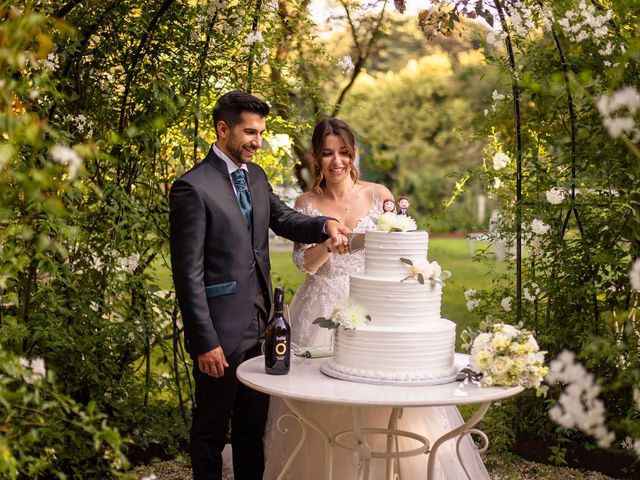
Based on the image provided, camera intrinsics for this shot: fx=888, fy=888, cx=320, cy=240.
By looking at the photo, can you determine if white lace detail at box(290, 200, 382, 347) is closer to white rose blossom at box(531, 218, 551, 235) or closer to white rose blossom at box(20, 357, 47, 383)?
white rose blossom at box(531, 218, 551, 235)

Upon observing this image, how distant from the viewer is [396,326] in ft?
9.20

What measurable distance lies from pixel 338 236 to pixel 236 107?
2.09 feet

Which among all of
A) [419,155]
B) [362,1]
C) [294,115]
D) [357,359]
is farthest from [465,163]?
[357,359]

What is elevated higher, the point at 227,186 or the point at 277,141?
the point at 277,141

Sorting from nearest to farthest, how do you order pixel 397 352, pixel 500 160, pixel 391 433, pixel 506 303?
pixel 397 352
pixel 391 433
pixel 506 303
pixel 500 160

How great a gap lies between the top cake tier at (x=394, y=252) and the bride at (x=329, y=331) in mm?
828

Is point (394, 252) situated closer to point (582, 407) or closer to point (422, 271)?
point (422, 271)

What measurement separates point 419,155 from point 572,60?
82.2ft

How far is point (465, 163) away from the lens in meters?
27.8

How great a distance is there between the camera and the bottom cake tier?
278 centimetres

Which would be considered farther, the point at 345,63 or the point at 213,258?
the point at 345,63

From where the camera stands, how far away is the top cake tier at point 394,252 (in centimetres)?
287

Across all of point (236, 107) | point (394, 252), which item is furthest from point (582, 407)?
point (236, 107)

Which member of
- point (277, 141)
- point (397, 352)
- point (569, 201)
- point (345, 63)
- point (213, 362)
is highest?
point (345, 63)
